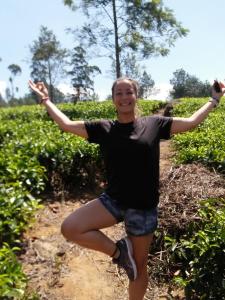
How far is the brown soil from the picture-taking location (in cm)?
431

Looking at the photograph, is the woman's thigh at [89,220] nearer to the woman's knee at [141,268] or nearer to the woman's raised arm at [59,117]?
the woman's knee at [141,268]

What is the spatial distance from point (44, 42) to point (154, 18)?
2516 centimetres

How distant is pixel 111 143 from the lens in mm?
3387


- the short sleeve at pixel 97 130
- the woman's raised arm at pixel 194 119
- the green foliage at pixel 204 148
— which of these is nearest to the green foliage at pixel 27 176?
the short sleeve at pixel 97 130

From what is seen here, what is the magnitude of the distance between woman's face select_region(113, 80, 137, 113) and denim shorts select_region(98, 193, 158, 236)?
0.77m

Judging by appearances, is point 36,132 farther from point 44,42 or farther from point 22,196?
point 44,42

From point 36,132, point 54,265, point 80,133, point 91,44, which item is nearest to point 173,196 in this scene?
point 54,265

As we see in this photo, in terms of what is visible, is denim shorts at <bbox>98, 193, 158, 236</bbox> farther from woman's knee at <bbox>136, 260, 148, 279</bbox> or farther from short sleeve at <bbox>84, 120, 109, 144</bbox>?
short sleeve at <bbox>84, 120, 109, 144</bbox>

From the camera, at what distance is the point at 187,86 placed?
51469mm

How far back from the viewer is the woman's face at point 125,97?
11.4 ft

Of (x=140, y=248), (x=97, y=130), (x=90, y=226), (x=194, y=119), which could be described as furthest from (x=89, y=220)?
(x=194, y=119)

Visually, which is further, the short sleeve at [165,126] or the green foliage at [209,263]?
the short sleeve at [165,126]

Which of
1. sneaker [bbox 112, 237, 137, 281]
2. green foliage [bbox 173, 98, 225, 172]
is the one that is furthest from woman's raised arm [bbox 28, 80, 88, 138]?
green foliage [bbox 173, 98, 225, 172]

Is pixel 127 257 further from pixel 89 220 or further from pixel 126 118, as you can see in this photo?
pixel 126 118
